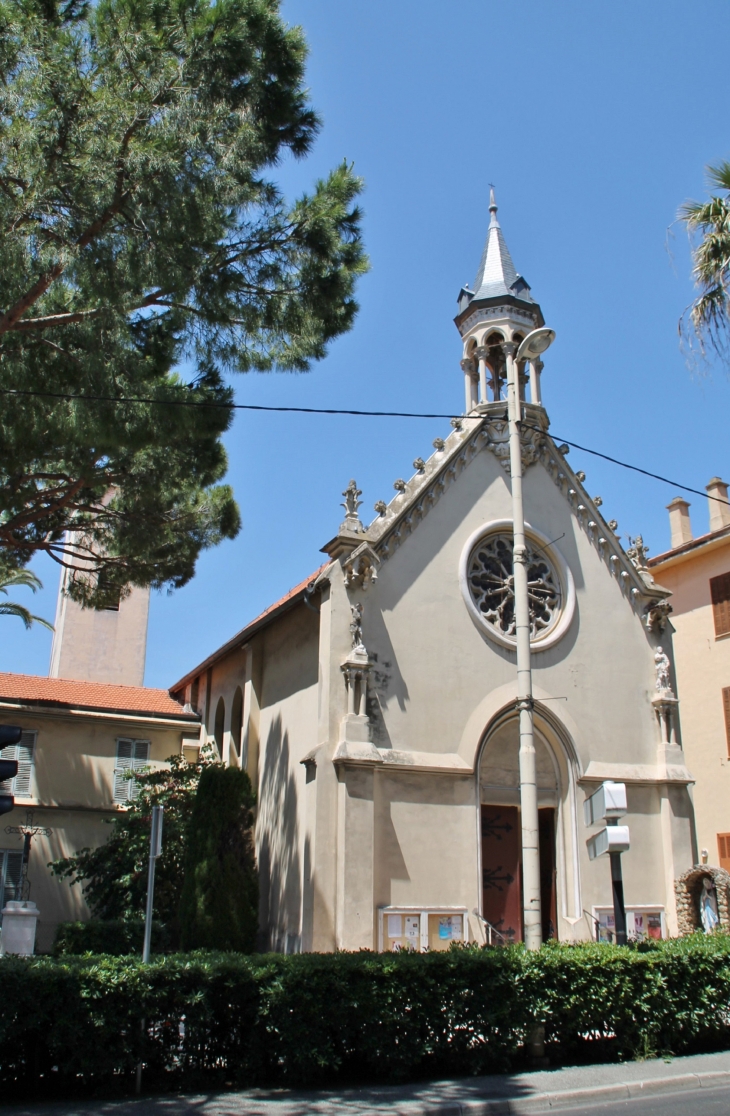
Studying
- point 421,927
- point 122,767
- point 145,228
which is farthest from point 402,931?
point 145,228

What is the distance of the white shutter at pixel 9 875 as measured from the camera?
23.0 m

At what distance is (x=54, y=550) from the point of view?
671 inches

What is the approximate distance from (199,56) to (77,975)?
35.5 feet

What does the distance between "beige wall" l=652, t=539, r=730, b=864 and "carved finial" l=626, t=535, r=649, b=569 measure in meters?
5.63

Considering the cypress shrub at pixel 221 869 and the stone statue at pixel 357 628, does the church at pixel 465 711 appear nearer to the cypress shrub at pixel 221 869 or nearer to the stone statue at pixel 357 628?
the stone statue at pixel 357 628

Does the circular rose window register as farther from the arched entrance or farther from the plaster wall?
the plaster wall

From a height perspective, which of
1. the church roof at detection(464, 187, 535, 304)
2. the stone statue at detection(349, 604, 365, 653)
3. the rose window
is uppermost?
the church roof at detection(464, 187, 535, 304)

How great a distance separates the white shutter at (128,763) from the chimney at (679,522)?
18.6m

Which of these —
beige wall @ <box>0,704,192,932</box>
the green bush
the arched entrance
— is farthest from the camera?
beige wall @ <box>0,704,192,932</box>

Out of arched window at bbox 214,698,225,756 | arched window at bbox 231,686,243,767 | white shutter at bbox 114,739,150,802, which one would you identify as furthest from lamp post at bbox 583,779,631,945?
white shutter at bbox 114,739,150,802

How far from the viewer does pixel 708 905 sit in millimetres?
19641

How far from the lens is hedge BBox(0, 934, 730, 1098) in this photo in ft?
31.2

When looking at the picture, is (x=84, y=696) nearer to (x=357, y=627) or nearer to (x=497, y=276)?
(x=357, y=627)

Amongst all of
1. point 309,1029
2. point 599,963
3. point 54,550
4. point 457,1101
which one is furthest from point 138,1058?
point 54,550
